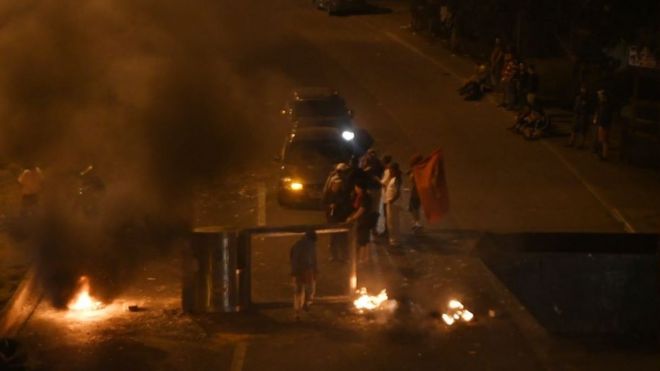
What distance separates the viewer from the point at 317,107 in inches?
919

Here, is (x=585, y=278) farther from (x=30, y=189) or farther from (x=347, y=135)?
(x=30, y=189)

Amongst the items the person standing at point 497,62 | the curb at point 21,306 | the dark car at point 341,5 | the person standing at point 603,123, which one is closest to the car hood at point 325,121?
the person standing at point 603,123

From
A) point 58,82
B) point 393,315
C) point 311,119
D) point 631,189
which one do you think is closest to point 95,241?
point 58,82

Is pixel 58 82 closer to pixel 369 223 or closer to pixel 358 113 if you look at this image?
pixel 369 223

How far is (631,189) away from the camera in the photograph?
64.1 ft

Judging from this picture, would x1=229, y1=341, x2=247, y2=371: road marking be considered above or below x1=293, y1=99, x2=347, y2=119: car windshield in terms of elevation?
below

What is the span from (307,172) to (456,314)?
598cm

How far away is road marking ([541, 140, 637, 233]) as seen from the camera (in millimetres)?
17141

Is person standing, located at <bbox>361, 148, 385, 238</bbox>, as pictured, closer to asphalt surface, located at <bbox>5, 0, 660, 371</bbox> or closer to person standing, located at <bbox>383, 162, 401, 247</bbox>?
person standing, located at <bbox>383, 162, 401, 247</bbox>

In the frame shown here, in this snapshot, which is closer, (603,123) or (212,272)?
(212,272)

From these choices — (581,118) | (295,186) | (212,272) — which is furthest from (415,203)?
(581,118)

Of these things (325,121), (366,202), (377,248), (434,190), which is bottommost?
(377,248)

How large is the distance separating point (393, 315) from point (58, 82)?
6299mm

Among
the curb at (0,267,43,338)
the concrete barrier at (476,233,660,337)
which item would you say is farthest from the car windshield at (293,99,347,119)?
the curb at (0,267,43,338)
